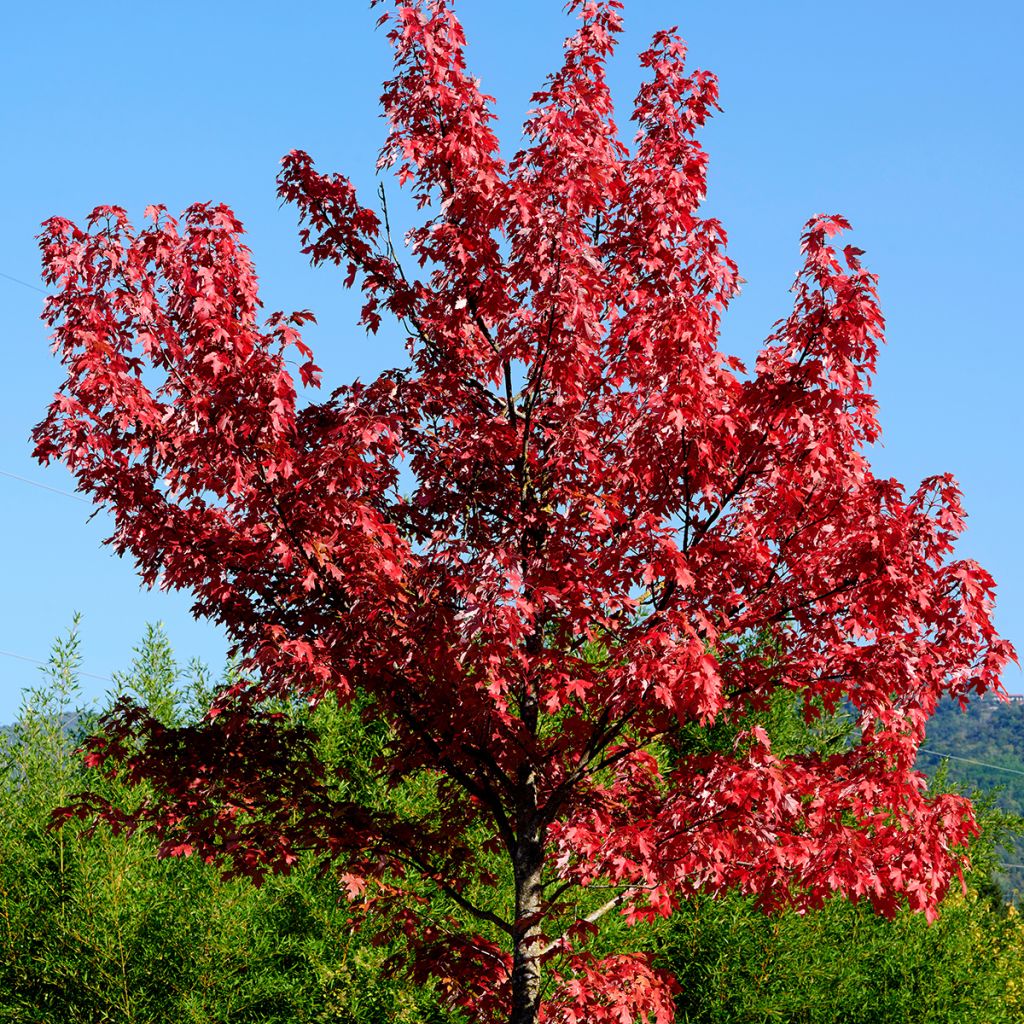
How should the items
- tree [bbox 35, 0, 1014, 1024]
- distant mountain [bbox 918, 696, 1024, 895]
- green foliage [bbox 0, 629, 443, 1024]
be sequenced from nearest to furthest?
tree [bbox 35, 0, 1014, 1024]
green foliage [bbox 0, 629, 443, 1024]
distant mountain [bbox 918, 696, 1024, 895]

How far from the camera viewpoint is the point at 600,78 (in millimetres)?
8141

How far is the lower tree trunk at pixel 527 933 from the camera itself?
23.7 feet

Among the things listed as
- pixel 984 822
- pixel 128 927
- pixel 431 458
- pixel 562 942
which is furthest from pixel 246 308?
pixel 984 822

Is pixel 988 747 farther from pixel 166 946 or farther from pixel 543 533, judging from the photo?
pixel 543 533

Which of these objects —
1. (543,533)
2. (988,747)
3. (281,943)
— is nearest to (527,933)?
(543,533)

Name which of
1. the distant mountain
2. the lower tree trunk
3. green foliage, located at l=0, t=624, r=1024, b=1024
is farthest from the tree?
the distant mountain

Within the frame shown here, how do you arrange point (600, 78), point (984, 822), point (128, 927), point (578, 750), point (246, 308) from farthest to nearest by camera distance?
point (984, 822) < point (128, 927) < point (600, 78) < point (578, 750) < point (246, 308)

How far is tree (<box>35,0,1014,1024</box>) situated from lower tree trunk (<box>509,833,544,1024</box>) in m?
0.02

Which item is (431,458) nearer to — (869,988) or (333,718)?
(333,718)

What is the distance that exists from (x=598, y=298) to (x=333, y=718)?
1064 cm

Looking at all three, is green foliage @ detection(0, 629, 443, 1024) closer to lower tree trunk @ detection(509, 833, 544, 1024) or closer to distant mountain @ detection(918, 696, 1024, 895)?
lower tree trunk @ detection(509, 833, 544, 1024)

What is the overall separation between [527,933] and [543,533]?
2469mm

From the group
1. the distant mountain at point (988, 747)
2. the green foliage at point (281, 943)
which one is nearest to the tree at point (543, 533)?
the green foliage at point (281, 943)

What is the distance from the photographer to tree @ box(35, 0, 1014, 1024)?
6500 millimetres
